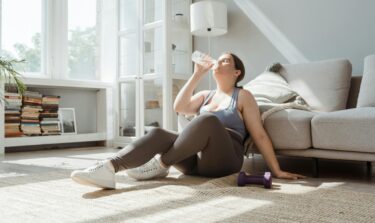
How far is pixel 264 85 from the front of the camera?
9.09 feet

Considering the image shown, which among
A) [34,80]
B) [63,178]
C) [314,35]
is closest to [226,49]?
[314,35]

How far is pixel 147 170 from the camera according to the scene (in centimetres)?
199

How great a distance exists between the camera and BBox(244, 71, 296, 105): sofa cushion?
2619 millimetres

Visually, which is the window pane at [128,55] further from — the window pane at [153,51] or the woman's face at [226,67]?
the woman's face at [226,67]

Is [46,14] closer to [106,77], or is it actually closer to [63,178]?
[106,77]

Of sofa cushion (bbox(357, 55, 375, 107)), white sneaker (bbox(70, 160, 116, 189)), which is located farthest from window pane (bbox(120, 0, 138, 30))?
white sneaker (bbox(70, 160, 116, 189))

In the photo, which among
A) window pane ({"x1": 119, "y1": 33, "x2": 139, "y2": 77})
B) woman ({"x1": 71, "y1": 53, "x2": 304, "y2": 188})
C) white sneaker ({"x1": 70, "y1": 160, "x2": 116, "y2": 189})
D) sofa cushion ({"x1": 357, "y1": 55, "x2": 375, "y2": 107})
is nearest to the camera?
white sneaker ({"x1": 70, "y1": 160, "x2": 116, "y2": 189})

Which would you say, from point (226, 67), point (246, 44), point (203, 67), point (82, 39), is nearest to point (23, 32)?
point (82, 39)

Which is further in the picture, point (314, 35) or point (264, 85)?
point (314, 35)

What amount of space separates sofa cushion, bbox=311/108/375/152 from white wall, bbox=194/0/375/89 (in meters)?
1.12

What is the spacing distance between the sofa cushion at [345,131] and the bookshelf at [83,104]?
3.00m

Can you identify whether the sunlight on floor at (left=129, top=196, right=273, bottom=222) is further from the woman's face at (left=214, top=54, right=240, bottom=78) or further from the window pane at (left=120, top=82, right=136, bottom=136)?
the window pane at (left=120, top=82, right=136, bottom=136)

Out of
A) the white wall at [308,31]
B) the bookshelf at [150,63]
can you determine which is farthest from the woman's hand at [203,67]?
the bookshelf at [150,63]

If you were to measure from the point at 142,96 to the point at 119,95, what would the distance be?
51cm
